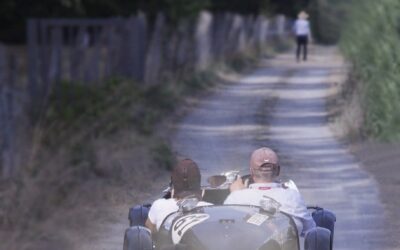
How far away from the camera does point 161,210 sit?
8.58 m

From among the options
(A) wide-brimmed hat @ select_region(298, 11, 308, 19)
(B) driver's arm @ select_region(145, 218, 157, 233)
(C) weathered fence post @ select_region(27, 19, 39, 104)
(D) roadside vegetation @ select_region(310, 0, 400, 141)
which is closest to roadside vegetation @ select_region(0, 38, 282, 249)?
(C) weathered fence post @ select_region(27, 19, 39, 104)

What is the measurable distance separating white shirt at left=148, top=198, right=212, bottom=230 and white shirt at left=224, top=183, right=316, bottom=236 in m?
0.28

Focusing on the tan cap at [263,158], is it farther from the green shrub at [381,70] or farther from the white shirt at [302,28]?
the white shirt at [302,28]

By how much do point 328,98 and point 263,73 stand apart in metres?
7.75

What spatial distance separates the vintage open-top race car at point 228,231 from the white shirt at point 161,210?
11cm

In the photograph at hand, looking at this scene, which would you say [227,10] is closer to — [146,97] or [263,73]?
[263,73]

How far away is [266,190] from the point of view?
8.46 metres

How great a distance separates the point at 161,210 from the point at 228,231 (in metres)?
0.94

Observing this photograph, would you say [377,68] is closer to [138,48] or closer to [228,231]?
[138,48]

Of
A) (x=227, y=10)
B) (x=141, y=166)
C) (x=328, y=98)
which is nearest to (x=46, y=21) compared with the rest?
(x=141, y=166)

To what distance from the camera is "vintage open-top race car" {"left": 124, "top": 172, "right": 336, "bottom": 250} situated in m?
7.71

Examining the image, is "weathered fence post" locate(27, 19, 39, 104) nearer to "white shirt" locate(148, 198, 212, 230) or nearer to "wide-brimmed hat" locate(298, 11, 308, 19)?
"white shirt" locate(148, 198, 212, 230)

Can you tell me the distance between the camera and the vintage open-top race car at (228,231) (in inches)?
303

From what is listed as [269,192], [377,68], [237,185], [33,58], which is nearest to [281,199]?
[269,192]
